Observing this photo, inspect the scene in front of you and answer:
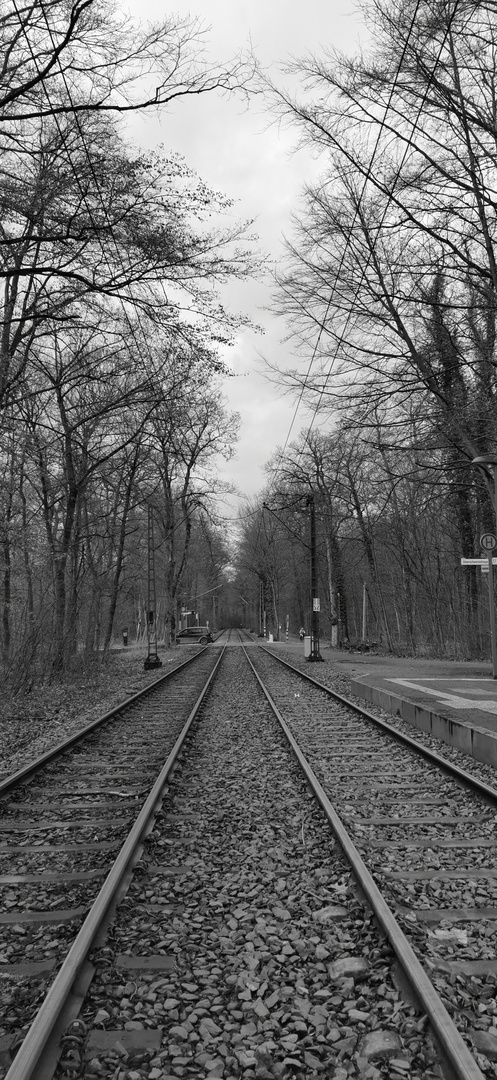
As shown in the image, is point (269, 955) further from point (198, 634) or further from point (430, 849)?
point (198, 634)

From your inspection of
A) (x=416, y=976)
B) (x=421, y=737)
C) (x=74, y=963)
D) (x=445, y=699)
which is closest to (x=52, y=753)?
(x=421, y=737)

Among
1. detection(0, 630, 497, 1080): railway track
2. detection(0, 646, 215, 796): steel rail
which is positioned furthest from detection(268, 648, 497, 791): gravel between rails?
detection(0, 646, 215, 796): steel rail

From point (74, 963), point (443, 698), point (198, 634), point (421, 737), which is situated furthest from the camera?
point (198, 634)

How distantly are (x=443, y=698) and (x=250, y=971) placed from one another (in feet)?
29.5

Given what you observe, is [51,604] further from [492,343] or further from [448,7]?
[448,7]

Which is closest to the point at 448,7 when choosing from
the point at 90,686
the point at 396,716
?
the point at 396,716

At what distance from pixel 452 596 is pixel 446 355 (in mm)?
19692

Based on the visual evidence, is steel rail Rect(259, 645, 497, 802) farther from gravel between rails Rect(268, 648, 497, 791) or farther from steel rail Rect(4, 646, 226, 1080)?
steel rail Rect(4, 646, 226, 1080)

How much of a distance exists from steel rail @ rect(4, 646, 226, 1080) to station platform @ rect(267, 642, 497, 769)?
432 cm

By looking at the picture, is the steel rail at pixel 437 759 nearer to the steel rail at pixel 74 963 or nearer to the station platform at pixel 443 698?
the station platform at pixel 443 698

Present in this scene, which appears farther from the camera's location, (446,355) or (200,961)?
(446,355)

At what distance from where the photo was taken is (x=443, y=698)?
38.4 ft

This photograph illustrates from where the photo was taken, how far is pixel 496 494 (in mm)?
14219

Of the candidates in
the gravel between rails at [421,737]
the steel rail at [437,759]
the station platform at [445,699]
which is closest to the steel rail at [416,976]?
the steel rail at [437,759]
